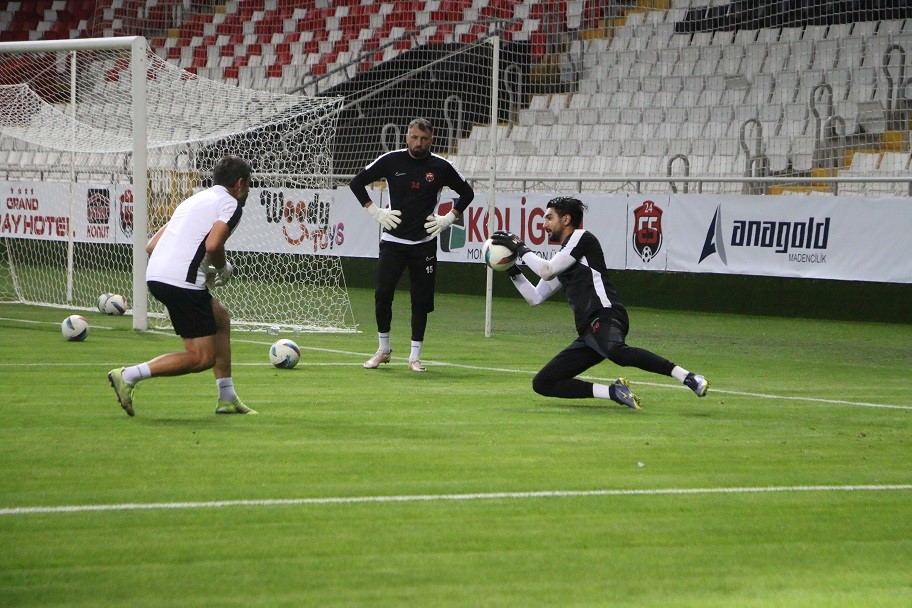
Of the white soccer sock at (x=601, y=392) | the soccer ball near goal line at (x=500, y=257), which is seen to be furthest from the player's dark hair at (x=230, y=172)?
the white soccer sock at (x=601, y=392)

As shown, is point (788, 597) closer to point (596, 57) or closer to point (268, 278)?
point (268, 278)

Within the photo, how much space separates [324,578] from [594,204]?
14639 mm

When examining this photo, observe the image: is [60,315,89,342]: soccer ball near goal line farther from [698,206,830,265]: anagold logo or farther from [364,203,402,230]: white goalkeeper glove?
[698,206,830,265]: anagold logo

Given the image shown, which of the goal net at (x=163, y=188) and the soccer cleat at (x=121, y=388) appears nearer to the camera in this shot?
the soccer cleat at (x=121, y=388)

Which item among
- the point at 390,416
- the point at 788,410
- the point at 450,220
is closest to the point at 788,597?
the point at 390,416

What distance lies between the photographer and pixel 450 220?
11.6 meters

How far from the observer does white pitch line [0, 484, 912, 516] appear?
5.44m

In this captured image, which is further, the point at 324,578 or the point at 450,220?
the point at 450,220

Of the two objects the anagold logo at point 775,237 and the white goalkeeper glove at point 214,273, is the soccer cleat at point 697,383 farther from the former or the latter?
the anagold logo at point 775,237

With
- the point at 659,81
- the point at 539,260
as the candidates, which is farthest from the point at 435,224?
the point at 659,81

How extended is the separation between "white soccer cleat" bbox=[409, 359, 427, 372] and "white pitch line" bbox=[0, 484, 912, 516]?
5219mm

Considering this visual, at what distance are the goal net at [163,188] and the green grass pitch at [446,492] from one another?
6616 millimetres

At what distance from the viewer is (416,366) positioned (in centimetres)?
1124

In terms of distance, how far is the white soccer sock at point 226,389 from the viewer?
8242mm
